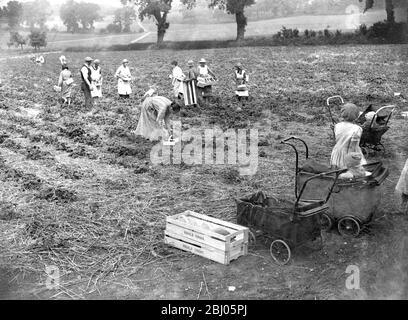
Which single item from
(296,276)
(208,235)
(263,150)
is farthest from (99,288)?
(263,150)

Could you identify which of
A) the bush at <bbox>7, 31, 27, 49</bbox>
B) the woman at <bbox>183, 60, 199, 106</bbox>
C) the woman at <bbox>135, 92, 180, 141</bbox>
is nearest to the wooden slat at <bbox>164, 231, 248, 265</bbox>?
the woman at <bbox>135, 92, 180, 141</bbox>

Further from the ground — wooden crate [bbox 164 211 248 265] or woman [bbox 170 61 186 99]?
woman [bbox 170 61 186 99]

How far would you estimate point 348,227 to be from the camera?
5852mm

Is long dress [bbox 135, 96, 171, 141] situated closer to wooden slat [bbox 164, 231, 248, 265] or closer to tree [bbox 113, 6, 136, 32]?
wooden slat [bbox 164, 231, 248, 265]

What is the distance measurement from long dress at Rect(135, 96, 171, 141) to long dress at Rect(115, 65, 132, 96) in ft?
17.3

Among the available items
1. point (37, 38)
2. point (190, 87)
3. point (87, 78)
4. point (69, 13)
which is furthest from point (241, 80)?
point (37, 38)

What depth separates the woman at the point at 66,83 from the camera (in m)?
14.8

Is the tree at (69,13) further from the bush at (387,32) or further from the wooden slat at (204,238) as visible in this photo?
the wooden slat at (204,238)

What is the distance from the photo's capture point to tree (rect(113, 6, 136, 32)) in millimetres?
27062

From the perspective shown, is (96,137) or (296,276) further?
(96,137)

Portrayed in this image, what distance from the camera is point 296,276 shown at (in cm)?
500

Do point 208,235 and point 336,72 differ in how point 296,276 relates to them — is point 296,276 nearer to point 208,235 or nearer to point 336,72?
point 208,235

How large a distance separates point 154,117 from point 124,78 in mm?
5787

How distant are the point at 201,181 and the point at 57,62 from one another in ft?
81.8
